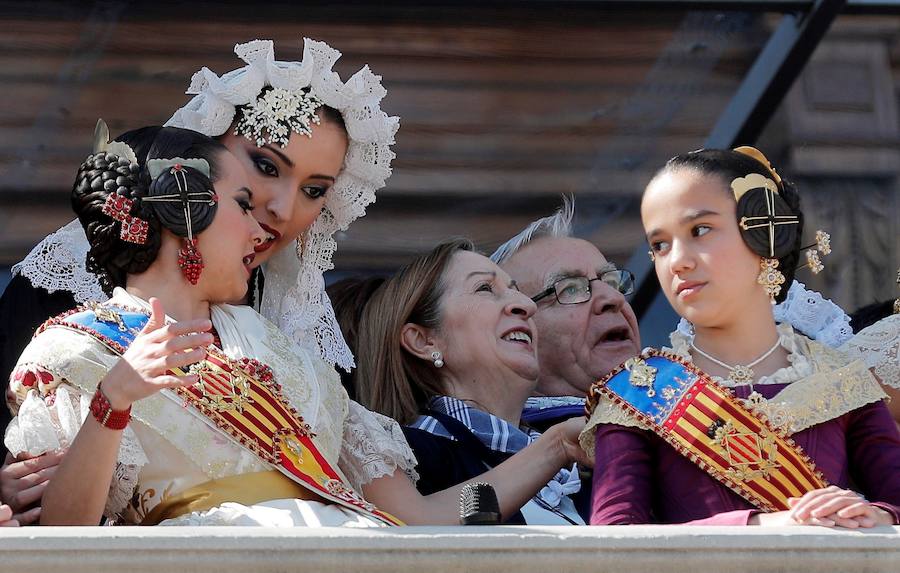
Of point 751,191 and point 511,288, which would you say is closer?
point 751,191

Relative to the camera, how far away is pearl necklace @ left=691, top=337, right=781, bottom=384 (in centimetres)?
361

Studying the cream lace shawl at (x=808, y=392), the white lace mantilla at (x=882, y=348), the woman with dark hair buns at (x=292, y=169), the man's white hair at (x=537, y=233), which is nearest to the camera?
the cream lace shawl at (x=808, y=392)

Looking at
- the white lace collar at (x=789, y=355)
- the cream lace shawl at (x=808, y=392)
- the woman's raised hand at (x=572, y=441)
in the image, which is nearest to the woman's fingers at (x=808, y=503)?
the cream lace shawl at (x=808, y=392)

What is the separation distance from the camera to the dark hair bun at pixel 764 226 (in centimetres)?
363

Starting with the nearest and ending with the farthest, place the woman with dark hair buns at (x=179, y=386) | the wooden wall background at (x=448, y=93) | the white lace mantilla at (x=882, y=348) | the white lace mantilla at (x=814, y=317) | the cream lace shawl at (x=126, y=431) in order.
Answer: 1. the woman with dark hair buns at (x=179, y=386)
2. the cream lace shawl at (x=126, y=431)
3. the white lace mantilla at (x=882, y=348)
4. the white lace mantilla at (x=814, y=317)
5. the wooden wall background at (x=448, y=93)

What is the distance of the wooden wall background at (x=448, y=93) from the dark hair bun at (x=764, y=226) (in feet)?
8.00

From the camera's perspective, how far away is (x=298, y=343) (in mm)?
4086

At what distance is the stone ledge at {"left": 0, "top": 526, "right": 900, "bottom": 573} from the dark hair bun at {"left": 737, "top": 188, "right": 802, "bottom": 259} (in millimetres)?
735

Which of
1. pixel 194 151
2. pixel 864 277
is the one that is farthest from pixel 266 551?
pixel 864 277

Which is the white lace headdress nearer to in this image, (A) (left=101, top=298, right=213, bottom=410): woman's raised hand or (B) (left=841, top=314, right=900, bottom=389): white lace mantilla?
(A) (left=101, top=298, right=213, bottom=410): woman's raised hand

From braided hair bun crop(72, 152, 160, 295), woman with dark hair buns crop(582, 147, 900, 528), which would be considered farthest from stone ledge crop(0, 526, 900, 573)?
braided hair bun crop(72, 152, 160, 295)

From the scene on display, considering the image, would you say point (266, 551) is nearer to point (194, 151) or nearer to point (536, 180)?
point (194, 151)

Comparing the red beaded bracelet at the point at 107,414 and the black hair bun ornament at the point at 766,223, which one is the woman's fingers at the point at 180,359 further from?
the black hair bun ornament at the point at 766,223

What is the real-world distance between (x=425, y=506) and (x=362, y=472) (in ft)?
0.49
